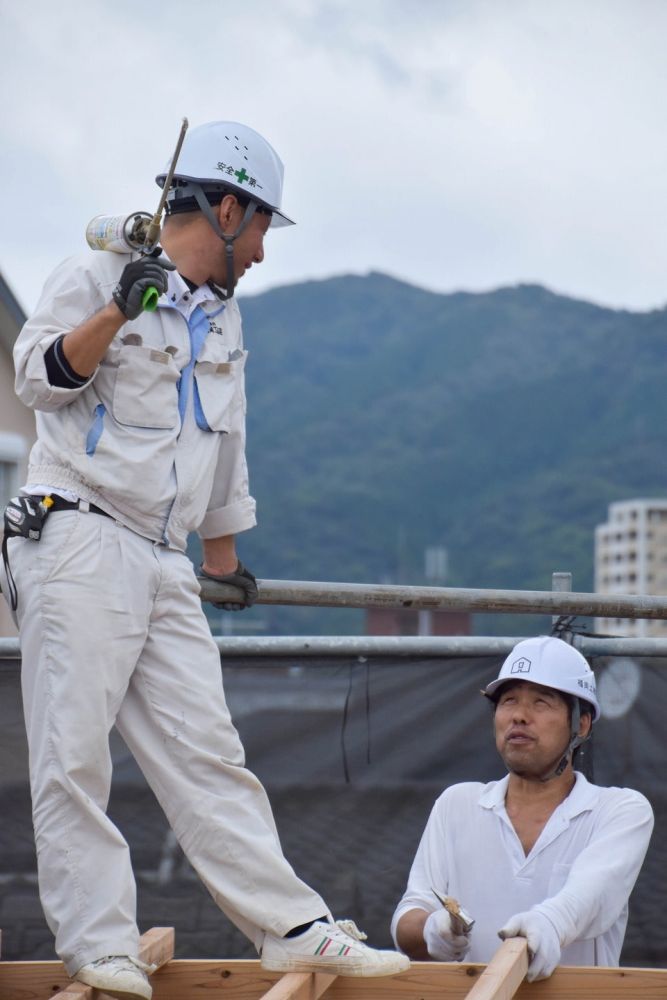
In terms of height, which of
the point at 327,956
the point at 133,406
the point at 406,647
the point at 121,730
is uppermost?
the point at 133,406

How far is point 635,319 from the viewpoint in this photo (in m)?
155

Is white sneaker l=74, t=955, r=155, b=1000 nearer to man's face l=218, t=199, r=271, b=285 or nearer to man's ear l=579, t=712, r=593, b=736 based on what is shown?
man's face l=218, t=199, r=271, b=285

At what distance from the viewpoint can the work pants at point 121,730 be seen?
11.0 ft

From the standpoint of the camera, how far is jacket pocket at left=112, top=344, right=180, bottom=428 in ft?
11.5

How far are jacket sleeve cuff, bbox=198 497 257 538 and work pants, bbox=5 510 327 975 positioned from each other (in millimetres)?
390

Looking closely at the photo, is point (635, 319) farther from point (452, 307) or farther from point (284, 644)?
point (284, 644)

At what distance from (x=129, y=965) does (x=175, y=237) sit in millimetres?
1778

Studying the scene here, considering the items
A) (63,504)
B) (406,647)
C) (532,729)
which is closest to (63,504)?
(63,504)

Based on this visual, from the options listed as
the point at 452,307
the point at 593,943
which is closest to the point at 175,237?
the point at 593,943

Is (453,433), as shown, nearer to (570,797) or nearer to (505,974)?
(570,797)

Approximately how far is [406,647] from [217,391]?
5.13ft

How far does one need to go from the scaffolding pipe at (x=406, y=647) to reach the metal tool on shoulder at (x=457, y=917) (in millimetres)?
1075

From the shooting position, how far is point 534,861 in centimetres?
426

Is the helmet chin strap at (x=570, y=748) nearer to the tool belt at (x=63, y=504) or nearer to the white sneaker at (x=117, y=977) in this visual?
the white sneaker at (x=117, y=977)
